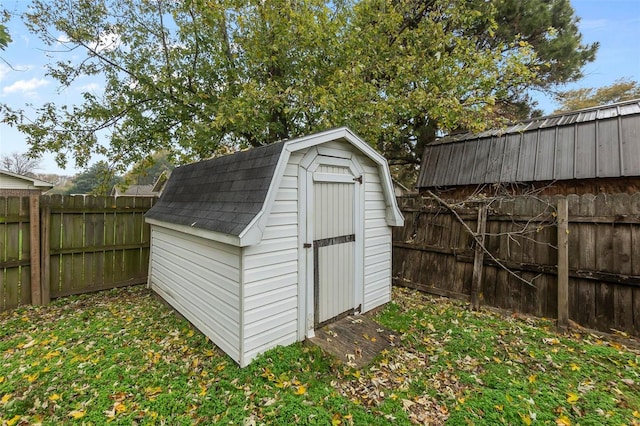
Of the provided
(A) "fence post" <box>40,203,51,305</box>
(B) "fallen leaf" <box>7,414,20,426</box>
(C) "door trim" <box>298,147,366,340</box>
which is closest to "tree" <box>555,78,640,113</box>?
(C) "door trim" <box>298,147,366,340</box>

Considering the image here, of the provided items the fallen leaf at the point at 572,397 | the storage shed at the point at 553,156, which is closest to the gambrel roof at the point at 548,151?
the storage shed at the point at 553,156

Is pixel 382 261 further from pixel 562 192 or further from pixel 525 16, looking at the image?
pixel 525 16

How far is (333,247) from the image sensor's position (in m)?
4.16

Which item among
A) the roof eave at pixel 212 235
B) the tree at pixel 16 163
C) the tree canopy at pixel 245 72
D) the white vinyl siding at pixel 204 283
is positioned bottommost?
the white vinyl siding at pixel 204 283

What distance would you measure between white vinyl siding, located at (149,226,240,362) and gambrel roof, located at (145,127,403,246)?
28 cm

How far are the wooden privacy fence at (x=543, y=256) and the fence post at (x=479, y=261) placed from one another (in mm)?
18

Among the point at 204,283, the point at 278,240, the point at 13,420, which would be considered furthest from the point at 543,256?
the point at 13,420

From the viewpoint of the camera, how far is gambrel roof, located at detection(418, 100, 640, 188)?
4.96m

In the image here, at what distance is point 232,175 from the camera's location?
3941 millimetres

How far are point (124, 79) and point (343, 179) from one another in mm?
6767

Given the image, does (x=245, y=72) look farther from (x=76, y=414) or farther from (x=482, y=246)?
(x=76, y=414)

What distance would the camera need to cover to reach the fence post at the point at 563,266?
403 centimetres

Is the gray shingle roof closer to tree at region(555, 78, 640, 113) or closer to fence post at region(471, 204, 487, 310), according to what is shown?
fence post at region(471, 204, 487, 310)

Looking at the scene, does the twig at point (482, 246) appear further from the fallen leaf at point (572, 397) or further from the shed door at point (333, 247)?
the shed door at point (333, 247)
